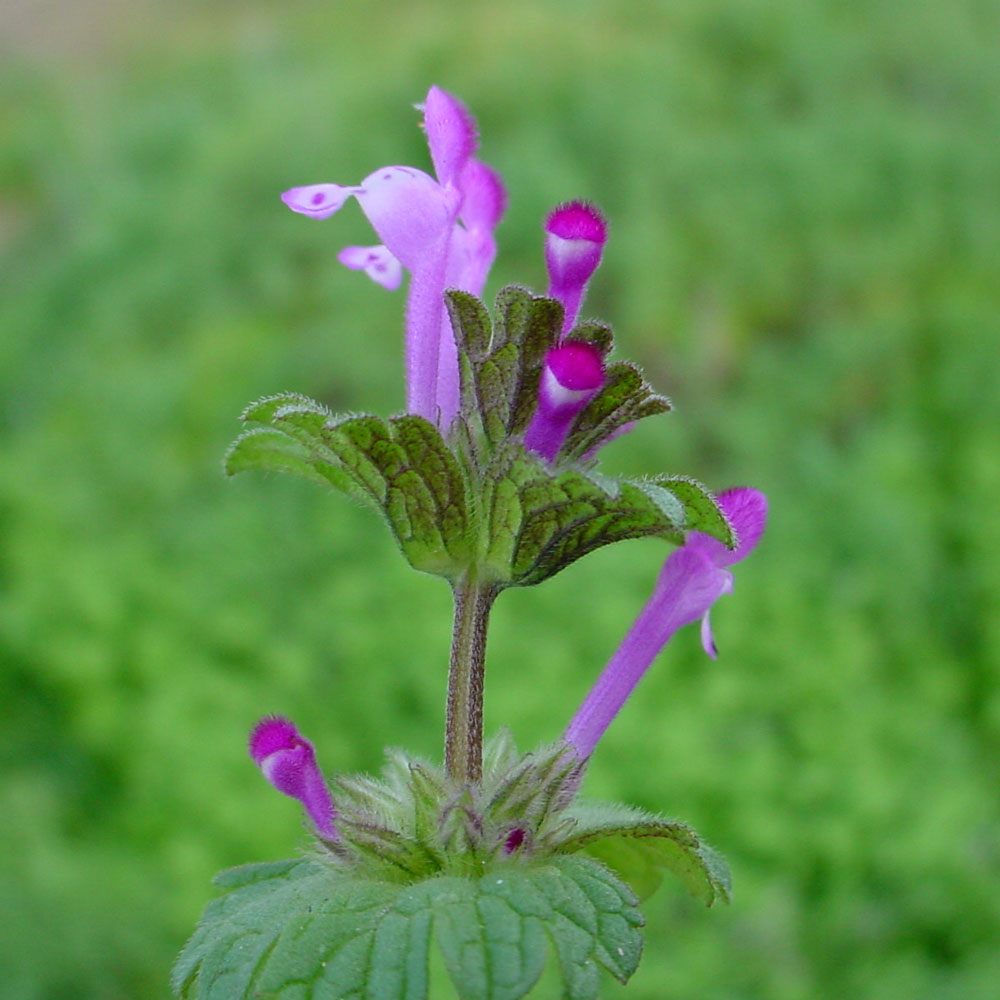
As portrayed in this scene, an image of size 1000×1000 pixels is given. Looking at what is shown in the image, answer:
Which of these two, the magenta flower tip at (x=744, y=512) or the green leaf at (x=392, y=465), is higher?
the green leaf at (x=392, y=465)

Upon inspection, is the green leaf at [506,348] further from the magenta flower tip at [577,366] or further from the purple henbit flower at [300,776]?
the purple henbit flower at [300,776]

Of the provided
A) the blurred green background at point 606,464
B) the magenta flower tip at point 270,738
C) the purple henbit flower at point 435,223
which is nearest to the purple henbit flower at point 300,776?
the magenta flower tip at point 270,738

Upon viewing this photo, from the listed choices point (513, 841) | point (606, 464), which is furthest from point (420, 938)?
point (606, 464)

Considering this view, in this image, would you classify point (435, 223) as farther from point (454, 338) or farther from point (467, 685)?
point (467, 685)

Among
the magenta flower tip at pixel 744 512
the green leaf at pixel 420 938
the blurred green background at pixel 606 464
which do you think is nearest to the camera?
the green leaf at pixel 420 938

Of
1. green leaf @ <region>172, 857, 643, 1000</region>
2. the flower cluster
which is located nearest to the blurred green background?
the flower cluster

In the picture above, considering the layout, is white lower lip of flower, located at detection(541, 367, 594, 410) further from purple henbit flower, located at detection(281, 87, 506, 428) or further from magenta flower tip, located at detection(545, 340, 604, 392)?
purple henbit flower, located at detection(281, 87, 506, 428)
